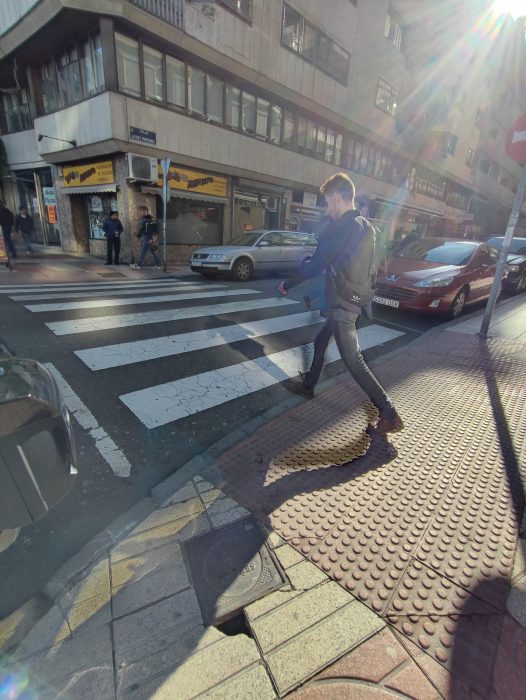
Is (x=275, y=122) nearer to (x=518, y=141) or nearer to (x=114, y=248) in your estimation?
(x=114, y=248)

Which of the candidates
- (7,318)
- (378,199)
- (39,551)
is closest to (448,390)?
(39,551)

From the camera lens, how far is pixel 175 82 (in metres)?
13.3

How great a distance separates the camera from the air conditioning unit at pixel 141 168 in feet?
40.8

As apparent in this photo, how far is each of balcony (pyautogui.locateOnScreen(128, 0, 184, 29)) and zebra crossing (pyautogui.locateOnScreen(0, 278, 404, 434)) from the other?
387 inches

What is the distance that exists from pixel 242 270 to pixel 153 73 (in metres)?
8.56

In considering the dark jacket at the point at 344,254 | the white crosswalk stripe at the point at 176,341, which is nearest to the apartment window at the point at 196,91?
the white crosswalk stripe at the point at 176,341

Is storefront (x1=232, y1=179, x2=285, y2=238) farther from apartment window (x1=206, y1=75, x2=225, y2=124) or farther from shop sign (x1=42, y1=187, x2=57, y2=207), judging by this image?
shop sign (x1=42, y1=187, x2=57, y2=207)

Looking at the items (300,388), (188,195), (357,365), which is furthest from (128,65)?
(357,365)

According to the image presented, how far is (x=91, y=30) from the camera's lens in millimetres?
12039

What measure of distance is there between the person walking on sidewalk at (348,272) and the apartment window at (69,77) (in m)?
15.5

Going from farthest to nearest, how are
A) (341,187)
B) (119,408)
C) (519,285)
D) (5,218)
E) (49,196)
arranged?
(49,196) → (519,285) → (5,218) → (119,408) → (341,187)

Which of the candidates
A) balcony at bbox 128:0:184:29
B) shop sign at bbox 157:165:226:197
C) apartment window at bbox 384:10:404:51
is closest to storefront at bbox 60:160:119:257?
shop sign at bbox 157:165:226:197

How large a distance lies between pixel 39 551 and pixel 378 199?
1130 inches

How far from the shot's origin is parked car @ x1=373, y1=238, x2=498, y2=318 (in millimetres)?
6930
